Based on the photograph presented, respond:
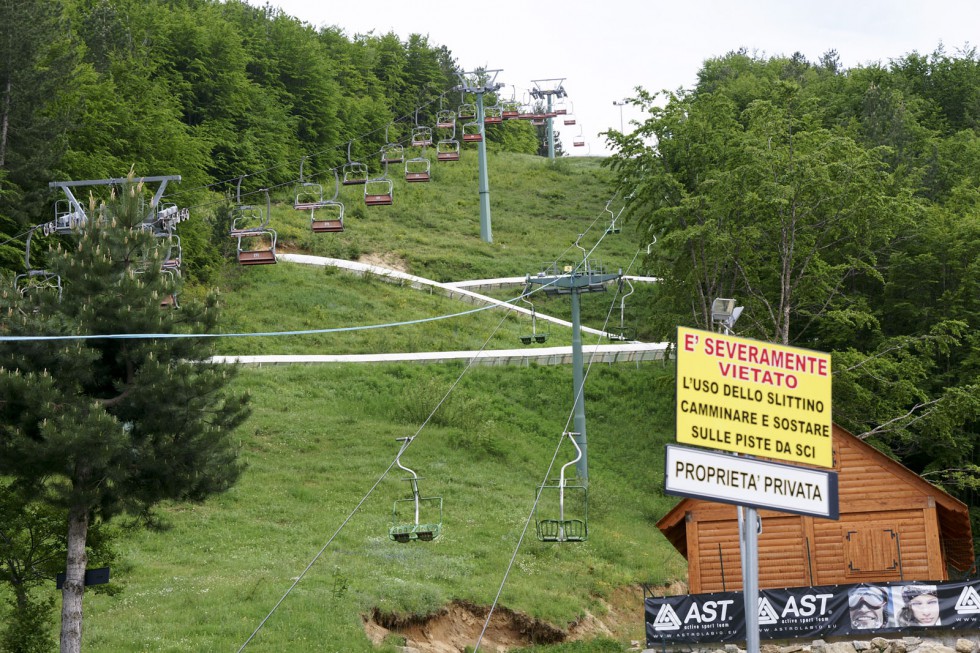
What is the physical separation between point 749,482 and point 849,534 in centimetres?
1699

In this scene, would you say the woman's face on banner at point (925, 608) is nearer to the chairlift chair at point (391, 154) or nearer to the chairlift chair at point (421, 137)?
the chairlift chair at point (391, 154)

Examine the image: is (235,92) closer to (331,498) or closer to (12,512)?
(331,498)

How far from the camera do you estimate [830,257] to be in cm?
4259

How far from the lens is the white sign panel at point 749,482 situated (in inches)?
509

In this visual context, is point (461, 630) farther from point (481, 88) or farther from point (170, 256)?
point (481, 88)

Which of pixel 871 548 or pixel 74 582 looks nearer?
pixel 74 582

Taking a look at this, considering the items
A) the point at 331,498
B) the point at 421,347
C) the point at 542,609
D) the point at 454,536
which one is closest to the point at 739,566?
the point at 542,609

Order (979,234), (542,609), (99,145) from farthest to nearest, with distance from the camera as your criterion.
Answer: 1. (99,145)
2. (979,234)
3. (542,609)

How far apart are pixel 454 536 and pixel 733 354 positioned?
2022cm

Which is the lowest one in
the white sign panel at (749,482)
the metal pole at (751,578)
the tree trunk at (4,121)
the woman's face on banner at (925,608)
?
the woman's face on banner at (925,608)

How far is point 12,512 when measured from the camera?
22516 millimetres

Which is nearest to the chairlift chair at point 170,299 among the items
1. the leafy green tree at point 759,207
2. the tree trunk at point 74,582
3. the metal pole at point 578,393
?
the tree trunk at point 74,582

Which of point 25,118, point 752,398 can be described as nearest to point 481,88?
point 25,118

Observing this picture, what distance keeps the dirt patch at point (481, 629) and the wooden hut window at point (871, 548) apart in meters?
5.37
